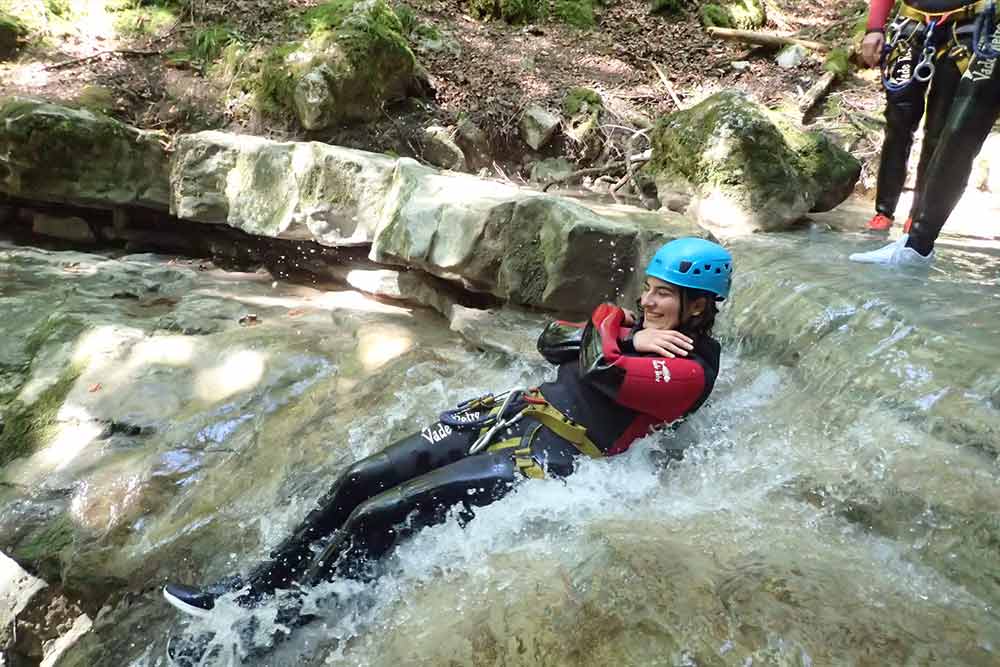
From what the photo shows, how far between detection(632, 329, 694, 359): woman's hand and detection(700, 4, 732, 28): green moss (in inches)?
365

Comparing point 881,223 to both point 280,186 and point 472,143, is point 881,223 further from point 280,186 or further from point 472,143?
point 280,186

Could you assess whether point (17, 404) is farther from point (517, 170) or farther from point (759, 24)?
point (759, 24)

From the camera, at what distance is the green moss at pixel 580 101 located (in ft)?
25.1

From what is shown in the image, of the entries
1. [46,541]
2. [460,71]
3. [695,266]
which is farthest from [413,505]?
[460,71]

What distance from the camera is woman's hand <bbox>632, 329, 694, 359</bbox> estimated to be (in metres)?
2.44

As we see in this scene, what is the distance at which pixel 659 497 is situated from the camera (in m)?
2.50

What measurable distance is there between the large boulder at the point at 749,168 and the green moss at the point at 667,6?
585cm

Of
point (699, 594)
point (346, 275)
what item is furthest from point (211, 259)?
point (699, 594)

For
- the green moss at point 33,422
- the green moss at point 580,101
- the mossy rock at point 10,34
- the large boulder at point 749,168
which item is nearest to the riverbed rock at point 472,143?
the green moss at point 580,101

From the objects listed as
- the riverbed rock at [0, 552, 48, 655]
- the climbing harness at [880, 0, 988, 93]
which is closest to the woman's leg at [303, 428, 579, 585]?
the riverbed rock at [0, 552, 48, 655]

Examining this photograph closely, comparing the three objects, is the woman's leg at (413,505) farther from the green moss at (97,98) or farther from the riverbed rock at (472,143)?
the green moss at (97,98)

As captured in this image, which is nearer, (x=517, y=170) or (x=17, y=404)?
(x=17, y=404)

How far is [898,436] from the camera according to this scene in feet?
7.81

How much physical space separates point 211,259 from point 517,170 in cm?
351
